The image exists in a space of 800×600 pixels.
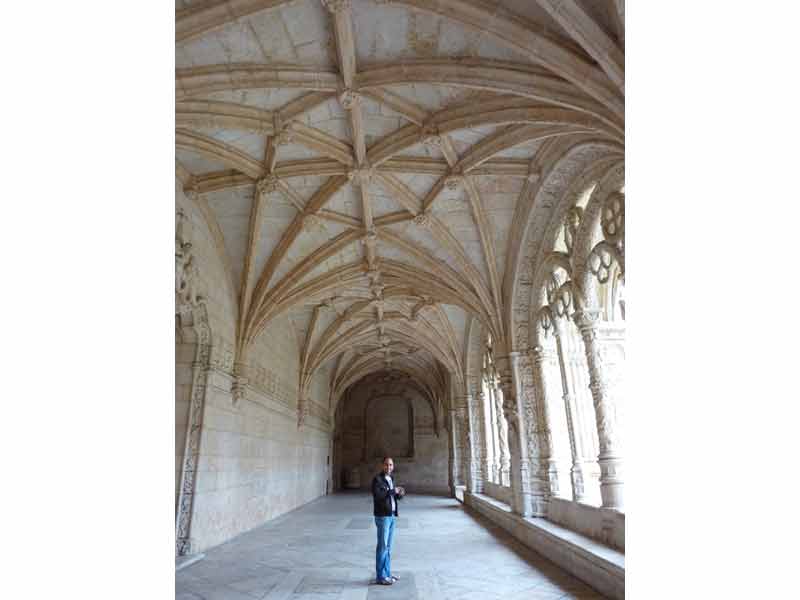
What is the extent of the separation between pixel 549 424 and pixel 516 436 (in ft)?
2.62

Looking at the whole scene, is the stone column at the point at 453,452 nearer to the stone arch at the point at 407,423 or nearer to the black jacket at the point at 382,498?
the stone arch at the point at 407,423

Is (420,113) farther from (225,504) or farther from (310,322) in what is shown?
(310,322)

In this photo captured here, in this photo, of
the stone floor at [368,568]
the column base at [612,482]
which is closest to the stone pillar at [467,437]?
the stone floor at [368,568]

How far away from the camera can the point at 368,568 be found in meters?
6.73

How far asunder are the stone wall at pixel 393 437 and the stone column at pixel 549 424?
20.6 meters

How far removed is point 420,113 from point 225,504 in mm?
7083

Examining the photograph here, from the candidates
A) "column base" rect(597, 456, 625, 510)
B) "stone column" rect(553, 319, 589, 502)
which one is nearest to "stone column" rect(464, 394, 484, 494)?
"stone column" rect(553, 319, 589, 502)

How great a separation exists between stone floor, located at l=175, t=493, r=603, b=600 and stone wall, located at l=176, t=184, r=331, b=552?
2.06 ft

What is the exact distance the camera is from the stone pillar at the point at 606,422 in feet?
20.5

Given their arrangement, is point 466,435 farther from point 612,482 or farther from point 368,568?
point 612,482

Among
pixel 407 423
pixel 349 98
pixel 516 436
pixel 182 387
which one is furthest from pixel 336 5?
pixel 407 423

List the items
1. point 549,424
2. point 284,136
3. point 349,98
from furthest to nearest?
1. point 549,424
2. point 284,136
3. point 349,98

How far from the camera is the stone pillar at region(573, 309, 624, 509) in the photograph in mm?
6258
